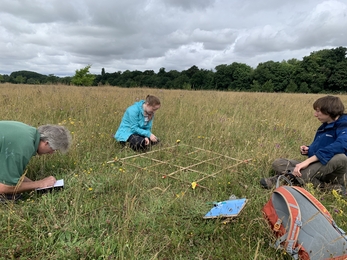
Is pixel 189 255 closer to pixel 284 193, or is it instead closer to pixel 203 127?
pixel 284 193

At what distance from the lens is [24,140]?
7.31ft

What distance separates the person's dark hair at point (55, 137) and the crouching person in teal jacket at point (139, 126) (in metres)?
1.60

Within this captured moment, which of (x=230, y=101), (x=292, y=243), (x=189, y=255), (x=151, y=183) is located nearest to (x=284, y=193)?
(x=292, y=243)

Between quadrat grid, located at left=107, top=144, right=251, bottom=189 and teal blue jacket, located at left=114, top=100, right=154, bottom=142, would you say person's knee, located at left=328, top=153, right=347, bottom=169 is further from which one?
teal blue jacket, located at left=114, top=100, right=154, bottom=142

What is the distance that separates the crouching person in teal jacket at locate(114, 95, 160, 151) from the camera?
4.04m

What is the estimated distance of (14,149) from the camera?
2.17 metres

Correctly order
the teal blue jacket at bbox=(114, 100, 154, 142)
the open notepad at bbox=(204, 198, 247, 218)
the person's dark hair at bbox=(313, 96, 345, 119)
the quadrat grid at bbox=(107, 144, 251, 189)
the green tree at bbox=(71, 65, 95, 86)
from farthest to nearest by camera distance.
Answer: the green tree at bbox=(71, 65, 95, 86), the teal blue jacket at bbox=(114, 100, 154, 142), the quadrat grid at bbox=(107, 144, 251, 189), the person's dark hair at bbox=(313, 96, 345, 119), the open notepad at bbox=(204, 198, 247, 218)

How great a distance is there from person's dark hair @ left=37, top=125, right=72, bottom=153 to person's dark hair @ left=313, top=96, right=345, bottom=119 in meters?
2.92

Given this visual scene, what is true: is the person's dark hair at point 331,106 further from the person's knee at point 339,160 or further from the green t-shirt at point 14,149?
the green t-shirt at point 14,149

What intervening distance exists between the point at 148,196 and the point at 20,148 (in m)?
1.26

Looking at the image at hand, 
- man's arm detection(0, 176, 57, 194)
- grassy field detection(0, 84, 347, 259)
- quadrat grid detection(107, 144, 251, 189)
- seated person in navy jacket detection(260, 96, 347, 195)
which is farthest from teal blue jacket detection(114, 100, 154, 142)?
seated person in navy jacket detection(260, 96, 347, 195)

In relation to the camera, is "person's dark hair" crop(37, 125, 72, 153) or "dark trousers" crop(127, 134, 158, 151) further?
"dark trousers" crop(127, 134, 158, 151)

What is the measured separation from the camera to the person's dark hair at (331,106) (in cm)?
288

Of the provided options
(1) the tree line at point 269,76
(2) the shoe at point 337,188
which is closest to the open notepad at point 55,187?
(2) the shoe at point 337,188
